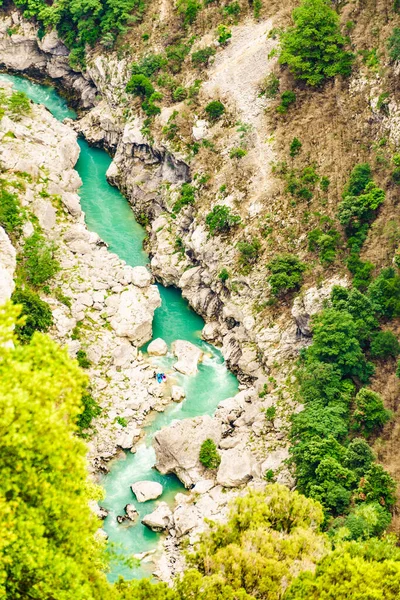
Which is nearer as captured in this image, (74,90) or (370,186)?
(370,186)

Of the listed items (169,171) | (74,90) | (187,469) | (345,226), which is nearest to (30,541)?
(187,469)

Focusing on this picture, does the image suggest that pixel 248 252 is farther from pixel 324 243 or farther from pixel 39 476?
pixel 39 476

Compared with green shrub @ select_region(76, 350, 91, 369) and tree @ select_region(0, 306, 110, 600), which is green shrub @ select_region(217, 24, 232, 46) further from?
tree @ select_region(0, 306, 110, 600)

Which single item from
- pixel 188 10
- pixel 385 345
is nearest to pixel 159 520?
pixel 385 345

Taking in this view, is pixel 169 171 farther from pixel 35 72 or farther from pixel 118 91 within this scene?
pixel 35 72

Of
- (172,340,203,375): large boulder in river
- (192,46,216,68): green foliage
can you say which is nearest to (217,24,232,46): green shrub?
(192,46,216,68): green foliage

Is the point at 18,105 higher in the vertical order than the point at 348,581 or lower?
higher

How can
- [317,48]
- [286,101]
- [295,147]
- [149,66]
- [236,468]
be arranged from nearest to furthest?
[236,468], [295,147], [317,48], [286,101], [149,66]
